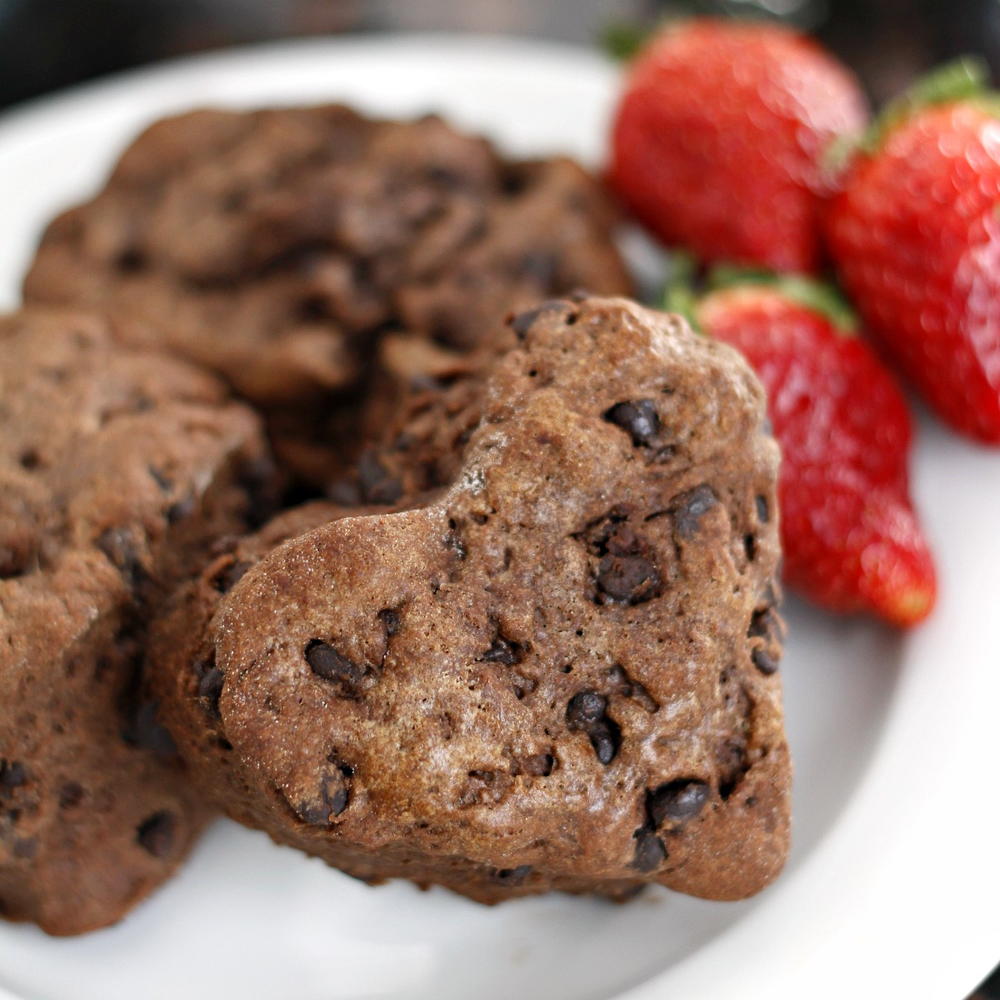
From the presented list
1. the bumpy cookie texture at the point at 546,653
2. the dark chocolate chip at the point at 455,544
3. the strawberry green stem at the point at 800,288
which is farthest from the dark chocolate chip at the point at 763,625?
the strawberry green stem at the point at 800,288

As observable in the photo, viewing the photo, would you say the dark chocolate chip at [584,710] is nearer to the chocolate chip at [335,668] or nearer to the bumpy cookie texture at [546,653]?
the bumpy cookie texture at [546,653]

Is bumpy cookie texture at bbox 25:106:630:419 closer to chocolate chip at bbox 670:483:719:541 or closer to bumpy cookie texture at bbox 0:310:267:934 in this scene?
bumpy cookie texture at bbox 0:310:267:934

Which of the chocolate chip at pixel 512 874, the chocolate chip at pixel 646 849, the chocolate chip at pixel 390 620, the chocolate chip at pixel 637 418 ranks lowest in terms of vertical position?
the chocolate chip at pixel 512 874

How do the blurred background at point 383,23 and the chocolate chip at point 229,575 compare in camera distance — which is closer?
the chocolate chip at point 229,575

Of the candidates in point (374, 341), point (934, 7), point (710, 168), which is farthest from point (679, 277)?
point (934, 7)

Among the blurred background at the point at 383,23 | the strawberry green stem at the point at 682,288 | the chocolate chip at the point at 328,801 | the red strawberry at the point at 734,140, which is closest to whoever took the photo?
the chocolate chip at the point at 328,801

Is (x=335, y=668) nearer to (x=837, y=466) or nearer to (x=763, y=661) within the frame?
(x=763, y=661)

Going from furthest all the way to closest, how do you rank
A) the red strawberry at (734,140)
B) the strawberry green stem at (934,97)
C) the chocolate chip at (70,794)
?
1. the red strawberry at (734,140)
2. the strawberry green stem at (934,97)
3. the chocolate chip at (70,794)

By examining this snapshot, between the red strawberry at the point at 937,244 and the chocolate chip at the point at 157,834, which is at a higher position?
the red strawberry at the point at 937,244
